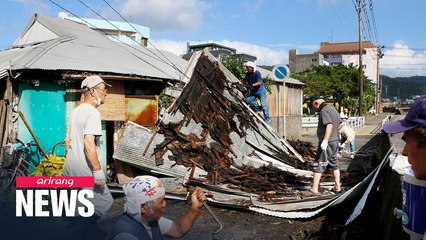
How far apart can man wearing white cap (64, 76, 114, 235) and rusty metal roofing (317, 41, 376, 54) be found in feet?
409

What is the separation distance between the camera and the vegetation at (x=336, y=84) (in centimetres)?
3872

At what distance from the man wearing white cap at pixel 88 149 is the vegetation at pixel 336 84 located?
34189 millimetres

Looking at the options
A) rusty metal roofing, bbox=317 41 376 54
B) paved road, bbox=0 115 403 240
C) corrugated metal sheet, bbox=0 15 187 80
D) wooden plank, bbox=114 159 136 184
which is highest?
rusty metal roofing, bbox=317 41 376 54

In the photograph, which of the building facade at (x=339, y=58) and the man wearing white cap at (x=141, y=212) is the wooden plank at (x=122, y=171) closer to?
the man wearing white cap at (x=141, y=212)

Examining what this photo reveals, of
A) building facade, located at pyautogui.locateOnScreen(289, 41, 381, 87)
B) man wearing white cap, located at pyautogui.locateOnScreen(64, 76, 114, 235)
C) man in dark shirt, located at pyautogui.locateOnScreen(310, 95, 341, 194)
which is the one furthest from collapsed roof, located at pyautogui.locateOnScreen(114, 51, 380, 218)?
building facade, located at pyautogui.locateOnScreen(289, 41, 381, 87)

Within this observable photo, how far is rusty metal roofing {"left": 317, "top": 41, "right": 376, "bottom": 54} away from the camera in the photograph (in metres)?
121

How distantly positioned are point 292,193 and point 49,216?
14.3 ft

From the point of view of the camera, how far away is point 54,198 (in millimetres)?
5969

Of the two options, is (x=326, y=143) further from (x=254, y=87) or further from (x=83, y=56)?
(x=83, y=56)

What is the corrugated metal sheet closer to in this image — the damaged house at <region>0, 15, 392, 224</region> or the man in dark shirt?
the damaged house at <region>0, 15, 392, 224</region>

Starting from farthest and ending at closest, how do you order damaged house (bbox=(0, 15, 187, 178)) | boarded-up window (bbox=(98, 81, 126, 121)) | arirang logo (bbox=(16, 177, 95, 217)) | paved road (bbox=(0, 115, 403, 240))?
boarded-up window (bbox=(98, 81, 126, 121))
damaged house (bbox=(0, 15, 187, 178))
paved road (bbox=(0, 115, 403, 240))
arirang logo (bbox=(16, 177, 95, 217))

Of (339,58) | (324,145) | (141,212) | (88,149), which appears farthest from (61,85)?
(339,58)

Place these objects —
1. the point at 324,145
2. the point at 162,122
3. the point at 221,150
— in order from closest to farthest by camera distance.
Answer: the point at 324,145, the point at 221,150, the point at 162,122

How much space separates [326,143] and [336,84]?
3657 centimetres
